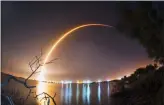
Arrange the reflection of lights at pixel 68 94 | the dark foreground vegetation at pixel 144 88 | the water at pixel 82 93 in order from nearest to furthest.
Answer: the dark foreground vegetation at pixel 144 88 < the water at pixel 82 93 < the reflection of lights at pixel 68 94

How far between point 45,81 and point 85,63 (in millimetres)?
540

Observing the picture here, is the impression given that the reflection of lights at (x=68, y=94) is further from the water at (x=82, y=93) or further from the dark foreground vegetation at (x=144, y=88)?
the dark foreground vegetation at (x=144, y=88)

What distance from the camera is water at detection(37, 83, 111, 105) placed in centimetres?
259

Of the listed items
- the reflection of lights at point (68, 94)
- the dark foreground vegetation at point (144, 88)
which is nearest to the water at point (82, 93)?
the reflection of lights at point (68, 94)

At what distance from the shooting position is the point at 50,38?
2699 millimetres

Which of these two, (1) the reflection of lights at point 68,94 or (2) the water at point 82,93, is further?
(1) the reflection of lights at point 68,94

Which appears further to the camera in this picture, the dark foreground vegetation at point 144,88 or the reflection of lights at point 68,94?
the reflection of lights at point 68,94

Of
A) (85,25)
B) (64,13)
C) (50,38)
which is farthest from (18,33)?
(85,25)

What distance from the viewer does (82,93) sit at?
2.92 meters

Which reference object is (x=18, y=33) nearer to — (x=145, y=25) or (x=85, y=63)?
(x=85, y=63)

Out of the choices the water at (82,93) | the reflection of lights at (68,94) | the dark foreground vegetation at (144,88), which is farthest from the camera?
the reflection of lights at (68,94)

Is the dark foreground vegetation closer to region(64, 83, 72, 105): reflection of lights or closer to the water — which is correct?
the water

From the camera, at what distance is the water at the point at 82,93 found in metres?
2.59

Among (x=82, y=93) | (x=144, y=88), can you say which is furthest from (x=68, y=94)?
(x=144, y=88)
